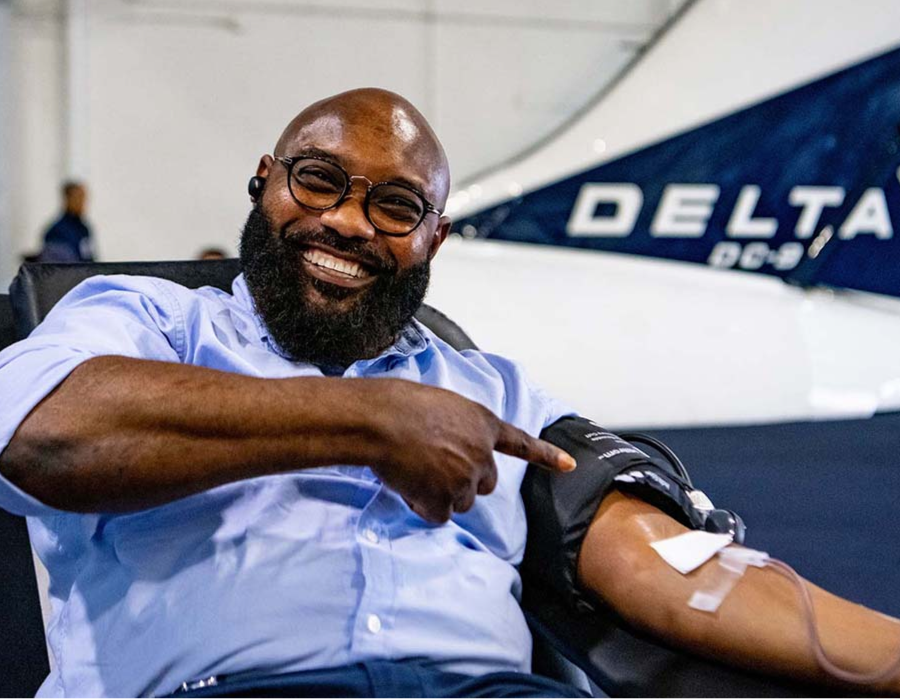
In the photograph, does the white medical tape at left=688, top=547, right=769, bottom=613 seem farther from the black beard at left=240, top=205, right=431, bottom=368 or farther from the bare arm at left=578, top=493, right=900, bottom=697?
the black beard at left=240, top=205, right=431, bottom=368

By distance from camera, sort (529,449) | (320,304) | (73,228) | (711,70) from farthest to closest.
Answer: (73,228) → (711,70) → (320,304) → (529,449)

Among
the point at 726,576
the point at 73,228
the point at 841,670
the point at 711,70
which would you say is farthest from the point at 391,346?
the point at 73,228

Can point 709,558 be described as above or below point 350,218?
below

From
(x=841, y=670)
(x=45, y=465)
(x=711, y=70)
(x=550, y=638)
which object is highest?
(x=711, y=70)

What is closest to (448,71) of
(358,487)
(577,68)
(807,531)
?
(577,68)

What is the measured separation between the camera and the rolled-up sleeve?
94cm

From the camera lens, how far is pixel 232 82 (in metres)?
6.05

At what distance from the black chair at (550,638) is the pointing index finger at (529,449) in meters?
0.24

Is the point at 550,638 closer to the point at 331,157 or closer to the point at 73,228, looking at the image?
the point at 331,157

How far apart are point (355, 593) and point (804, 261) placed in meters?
4.20

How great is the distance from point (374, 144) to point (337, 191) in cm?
9

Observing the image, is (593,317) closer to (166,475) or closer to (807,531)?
(807,531)

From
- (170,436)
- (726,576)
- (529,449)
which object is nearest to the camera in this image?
(170,436)

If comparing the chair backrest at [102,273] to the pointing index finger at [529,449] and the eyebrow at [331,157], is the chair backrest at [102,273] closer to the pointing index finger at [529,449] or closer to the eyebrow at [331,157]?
the eyebrow at [331,157]
